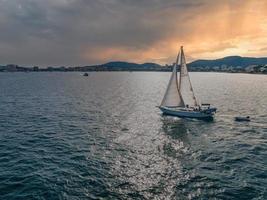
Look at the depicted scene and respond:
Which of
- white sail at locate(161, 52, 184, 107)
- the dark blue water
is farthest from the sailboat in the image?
the dark blue water

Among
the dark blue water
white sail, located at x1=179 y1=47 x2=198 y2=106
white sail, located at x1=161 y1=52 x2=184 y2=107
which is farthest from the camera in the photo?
white sail, located at x1=161 y1=52 x2=184 y2=107

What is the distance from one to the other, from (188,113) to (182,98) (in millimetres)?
5521

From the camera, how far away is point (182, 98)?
227 feet

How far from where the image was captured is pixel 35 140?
146ft

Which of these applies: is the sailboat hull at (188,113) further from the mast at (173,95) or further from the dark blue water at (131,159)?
the dark blue water at (131,159)

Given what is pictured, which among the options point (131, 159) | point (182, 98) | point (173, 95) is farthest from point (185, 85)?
point (131, 159)

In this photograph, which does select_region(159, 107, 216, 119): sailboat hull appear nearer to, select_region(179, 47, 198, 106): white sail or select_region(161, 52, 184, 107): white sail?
select_region(161, 52, 184, 107): white sail

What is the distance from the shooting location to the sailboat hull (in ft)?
210

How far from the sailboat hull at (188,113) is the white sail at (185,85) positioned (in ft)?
10.6

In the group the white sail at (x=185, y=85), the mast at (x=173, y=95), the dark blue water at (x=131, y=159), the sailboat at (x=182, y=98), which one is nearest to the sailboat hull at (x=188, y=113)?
the sailboat at (x=182, y=98)

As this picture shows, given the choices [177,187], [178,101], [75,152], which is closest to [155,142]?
[75,152]

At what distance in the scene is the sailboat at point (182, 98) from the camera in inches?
2544

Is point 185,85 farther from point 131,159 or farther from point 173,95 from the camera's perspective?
point 131,159

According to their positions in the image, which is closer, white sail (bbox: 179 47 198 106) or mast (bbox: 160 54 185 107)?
white sail (bbox: 179 47 198 106)
